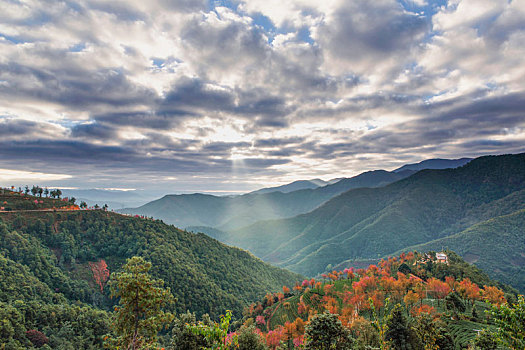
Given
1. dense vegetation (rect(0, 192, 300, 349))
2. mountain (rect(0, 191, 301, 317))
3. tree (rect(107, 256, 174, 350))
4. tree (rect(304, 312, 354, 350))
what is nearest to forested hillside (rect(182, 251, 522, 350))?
tree (rect(304, 312, 354, 350))

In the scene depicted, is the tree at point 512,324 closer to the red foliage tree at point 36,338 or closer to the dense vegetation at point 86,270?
the dense vegetation at point 86,270

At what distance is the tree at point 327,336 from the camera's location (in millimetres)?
25000

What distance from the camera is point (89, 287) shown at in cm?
10912

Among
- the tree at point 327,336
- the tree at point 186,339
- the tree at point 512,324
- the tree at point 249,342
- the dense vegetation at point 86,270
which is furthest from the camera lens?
the dense vegetation at point 86,270

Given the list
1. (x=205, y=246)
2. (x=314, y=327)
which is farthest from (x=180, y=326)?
(x=205, y=246)

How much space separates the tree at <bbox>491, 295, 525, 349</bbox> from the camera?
53.5ft

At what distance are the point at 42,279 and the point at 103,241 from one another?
1508 inches

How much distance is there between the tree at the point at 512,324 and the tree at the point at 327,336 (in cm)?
1287

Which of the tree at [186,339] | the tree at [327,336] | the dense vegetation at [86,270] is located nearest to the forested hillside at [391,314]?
the tree at [327,336]

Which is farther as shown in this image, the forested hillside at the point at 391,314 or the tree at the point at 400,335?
the tree at the point at 400,335

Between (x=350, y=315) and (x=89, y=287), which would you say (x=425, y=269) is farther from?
(x=89, y=287)

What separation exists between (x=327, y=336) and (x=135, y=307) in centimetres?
1920

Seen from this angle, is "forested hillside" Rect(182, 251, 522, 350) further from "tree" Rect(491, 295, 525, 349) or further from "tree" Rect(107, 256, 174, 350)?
"tree" Rect(107, 256, 174, 350)

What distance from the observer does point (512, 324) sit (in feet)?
54.6
